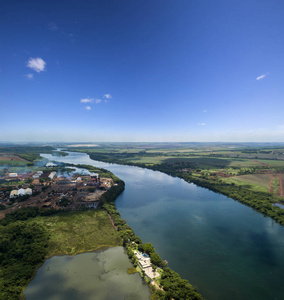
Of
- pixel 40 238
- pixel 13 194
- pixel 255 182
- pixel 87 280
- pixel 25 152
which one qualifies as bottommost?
pixel 87 280

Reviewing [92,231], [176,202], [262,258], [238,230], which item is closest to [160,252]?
[92,231]

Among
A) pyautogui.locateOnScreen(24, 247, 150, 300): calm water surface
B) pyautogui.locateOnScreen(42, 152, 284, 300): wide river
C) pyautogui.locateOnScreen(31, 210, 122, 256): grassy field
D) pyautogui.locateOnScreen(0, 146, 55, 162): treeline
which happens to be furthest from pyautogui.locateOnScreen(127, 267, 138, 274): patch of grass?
pyautogui.locateOnScreen(0, 146, 55, 162): treeline

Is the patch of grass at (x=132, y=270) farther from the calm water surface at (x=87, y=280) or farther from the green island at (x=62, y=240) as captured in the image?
the calm water surface at (x=87, y=280)

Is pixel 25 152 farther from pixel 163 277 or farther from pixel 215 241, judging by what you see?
pixel 215 241

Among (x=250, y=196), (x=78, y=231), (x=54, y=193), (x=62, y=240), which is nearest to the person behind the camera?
(x=62, y=240)

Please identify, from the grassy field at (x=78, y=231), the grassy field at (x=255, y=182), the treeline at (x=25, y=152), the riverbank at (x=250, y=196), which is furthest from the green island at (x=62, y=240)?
the treeline at (x=25, y=152)

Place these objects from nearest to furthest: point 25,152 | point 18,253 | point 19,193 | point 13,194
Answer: point 18,253, point 13,194, point 19,193, point 25,152

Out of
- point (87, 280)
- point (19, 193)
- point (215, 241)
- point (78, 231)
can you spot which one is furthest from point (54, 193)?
point (215, 241)
